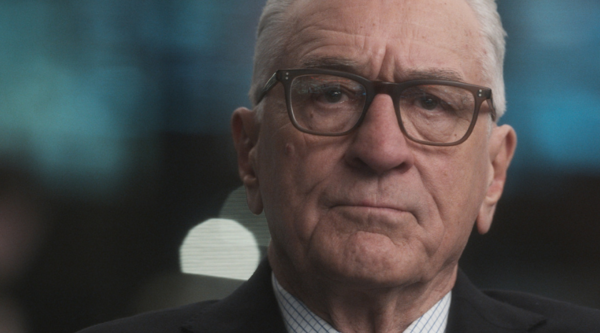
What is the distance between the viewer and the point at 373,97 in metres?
1.65

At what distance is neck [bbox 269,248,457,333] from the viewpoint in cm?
176

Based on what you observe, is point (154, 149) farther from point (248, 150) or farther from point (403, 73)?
point (403, 73)

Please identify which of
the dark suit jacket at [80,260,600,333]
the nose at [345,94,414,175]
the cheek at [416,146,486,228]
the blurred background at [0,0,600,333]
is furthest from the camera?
the blurred background at [0,0,600,333]

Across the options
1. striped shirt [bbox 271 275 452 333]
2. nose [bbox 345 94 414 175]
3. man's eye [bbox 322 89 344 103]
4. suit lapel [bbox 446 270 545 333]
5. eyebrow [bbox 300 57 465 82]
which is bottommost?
suit lapel [bbox 446 270 545 333]

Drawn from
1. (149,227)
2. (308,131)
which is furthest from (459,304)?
(149,227)

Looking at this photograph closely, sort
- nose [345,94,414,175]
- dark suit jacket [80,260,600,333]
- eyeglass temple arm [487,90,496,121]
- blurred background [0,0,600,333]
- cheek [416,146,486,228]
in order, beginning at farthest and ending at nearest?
blurred background [0,0,600,333] < dark suit jacket [80,260,600,333] < eyeglass temple arm [487,90,496,121] < cheek [416,146,486,228] < nose [345,94,414,175]

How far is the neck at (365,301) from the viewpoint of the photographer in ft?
5.77

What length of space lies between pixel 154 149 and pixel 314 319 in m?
1.03

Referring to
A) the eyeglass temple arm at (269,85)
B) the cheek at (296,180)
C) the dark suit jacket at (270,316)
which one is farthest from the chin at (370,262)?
the eyeglass temple arm at (269,85)

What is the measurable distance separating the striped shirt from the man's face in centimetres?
15

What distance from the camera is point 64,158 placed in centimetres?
241

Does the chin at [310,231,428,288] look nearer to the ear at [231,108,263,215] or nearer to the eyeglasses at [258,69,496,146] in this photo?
the eyeglasses at [258,69,496,146]

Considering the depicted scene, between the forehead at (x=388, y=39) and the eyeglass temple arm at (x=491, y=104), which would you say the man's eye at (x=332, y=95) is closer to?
the forehead at (x=388, y=39)

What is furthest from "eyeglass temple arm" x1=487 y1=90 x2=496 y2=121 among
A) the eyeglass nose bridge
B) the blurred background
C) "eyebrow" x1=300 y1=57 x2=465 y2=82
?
the blurred background
